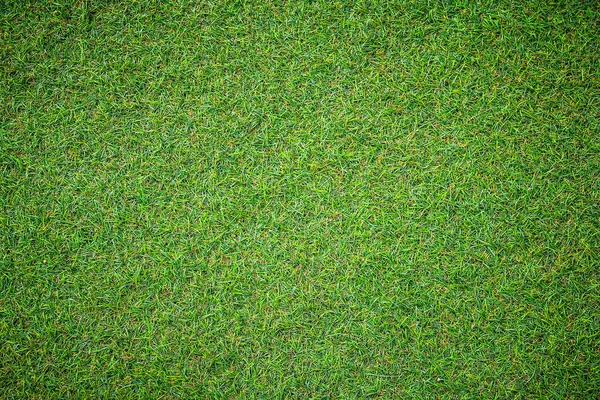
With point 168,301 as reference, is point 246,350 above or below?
below

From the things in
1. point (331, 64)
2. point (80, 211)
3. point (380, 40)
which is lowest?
point (80, 211)

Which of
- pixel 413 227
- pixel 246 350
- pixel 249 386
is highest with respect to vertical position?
pixel 413 227

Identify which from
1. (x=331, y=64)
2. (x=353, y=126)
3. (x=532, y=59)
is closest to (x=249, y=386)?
(x=353, y=126)

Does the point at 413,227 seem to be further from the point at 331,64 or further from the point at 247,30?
the point at 247,30

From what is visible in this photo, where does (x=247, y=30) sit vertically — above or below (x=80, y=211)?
above

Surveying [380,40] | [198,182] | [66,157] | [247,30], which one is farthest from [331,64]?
[66,157]

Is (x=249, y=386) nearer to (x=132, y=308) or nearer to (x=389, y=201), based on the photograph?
(x=132, y=308)
